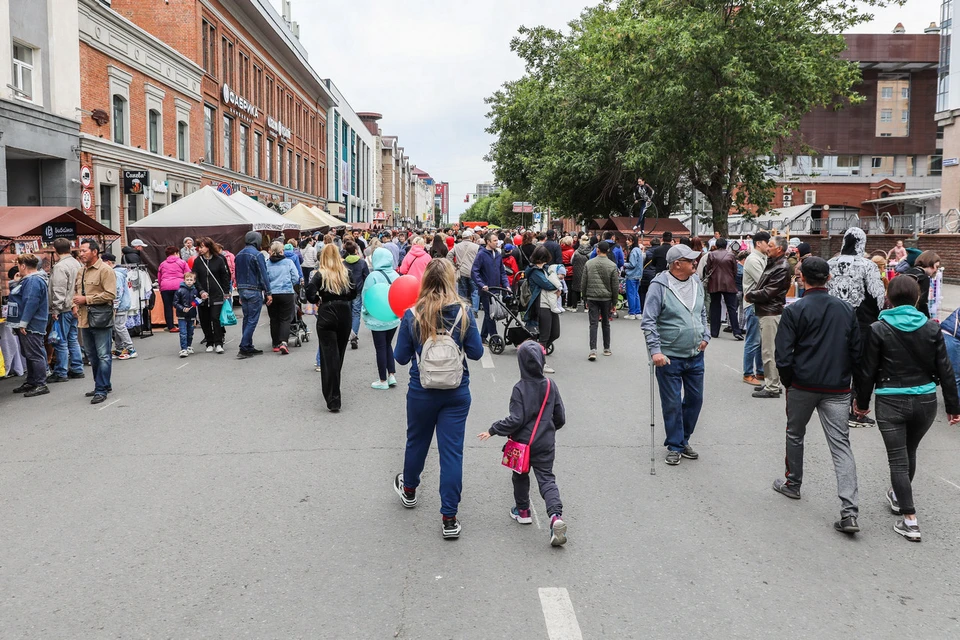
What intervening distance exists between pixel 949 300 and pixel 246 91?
32.2 m

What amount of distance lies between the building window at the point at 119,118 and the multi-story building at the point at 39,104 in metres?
2.83

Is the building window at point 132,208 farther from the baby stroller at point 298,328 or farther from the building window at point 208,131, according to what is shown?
the baby stroller at point 298,328

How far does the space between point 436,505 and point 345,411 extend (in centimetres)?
312

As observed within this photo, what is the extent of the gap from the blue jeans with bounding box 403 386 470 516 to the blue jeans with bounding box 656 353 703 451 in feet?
7.00

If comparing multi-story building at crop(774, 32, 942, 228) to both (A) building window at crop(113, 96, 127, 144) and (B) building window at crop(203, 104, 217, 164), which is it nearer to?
(B) building window at crop(203, 104, 217, 164)

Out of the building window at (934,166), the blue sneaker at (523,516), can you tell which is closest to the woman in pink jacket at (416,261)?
the blue sneaker at (523,516)

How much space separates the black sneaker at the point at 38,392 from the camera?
9680mm

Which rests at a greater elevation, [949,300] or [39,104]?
[39,104]

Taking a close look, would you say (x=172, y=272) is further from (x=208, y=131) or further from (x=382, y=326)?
(x=208, y=131)

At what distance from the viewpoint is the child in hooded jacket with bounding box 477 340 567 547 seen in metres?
4.79

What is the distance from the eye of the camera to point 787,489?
5781 mm

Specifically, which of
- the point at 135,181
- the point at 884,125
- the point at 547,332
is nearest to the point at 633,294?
the point at 547,332

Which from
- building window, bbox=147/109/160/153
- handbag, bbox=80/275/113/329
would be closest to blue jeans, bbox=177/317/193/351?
handbag, bbox=80/275/113/329

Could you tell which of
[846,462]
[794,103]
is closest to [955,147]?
[794,103]
